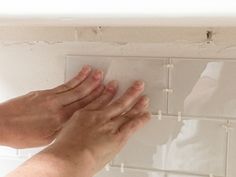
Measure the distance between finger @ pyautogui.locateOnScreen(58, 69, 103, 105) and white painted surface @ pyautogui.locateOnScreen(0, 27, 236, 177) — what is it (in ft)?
0.18

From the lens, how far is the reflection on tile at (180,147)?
0.70m

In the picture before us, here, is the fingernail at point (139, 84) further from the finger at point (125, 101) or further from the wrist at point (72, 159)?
the wrist at point (72, 159)

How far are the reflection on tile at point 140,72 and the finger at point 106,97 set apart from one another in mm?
13

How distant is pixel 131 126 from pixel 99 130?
2.6 inches

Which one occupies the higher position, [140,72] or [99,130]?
[140,72]

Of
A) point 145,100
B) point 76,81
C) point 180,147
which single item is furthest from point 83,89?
point 180,147

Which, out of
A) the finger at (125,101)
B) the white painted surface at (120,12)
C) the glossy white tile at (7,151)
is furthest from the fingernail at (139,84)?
the glossy white tile at (7,151)

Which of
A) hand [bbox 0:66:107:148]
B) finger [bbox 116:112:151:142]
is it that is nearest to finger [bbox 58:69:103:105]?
hand [bbox 0:66:107:148]

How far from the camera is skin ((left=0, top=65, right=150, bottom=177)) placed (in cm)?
57

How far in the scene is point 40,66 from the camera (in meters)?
0.80

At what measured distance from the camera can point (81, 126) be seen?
25.6 inches

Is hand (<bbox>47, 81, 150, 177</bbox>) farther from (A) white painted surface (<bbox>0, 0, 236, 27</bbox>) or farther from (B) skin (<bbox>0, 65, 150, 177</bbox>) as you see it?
(A) white painted surface (<bbox>0, 0, 236, 27</bbox>)

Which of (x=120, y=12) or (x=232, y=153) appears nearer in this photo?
(x=120, y=12)

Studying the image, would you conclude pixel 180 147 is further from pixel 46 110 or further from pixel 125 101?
pixel 46 110
